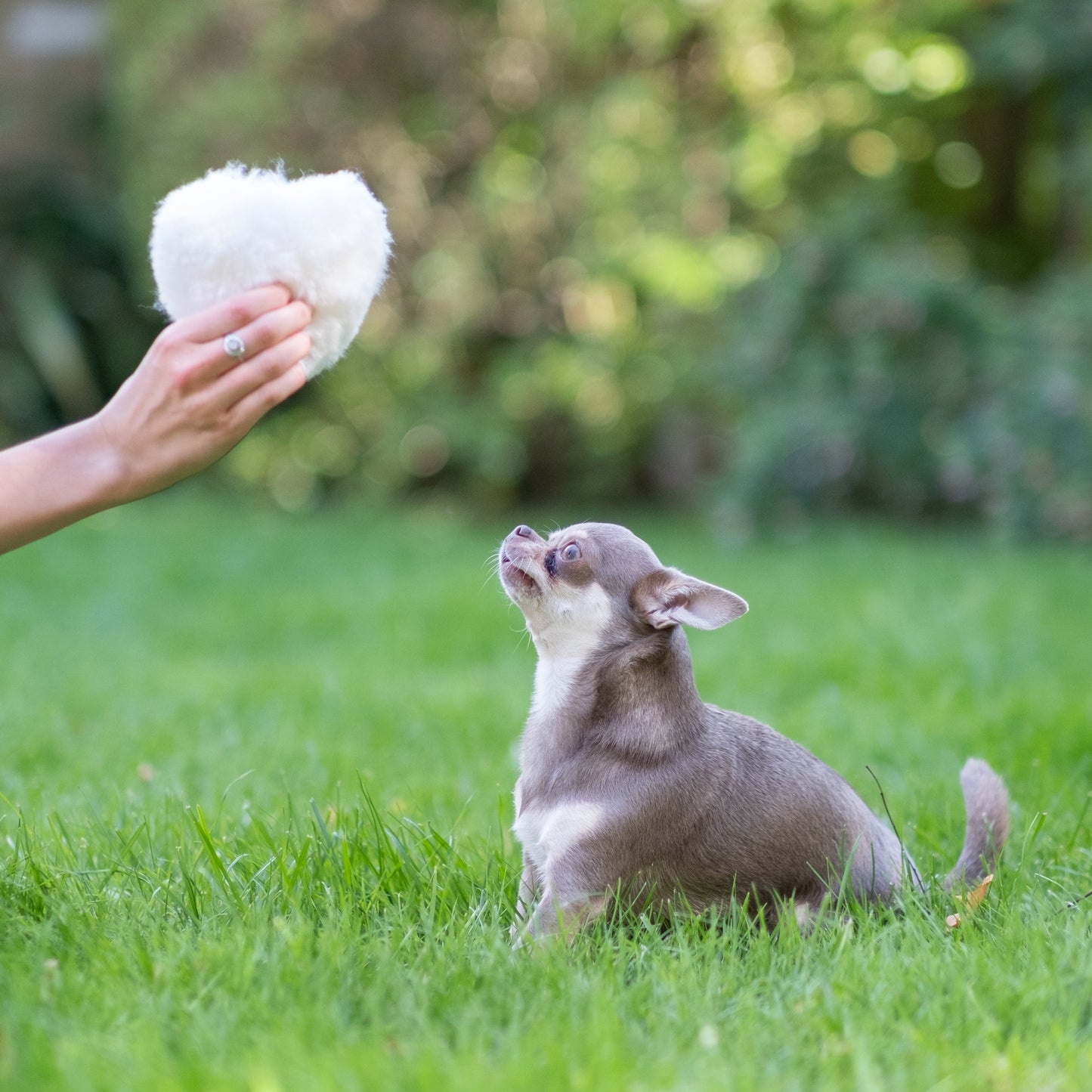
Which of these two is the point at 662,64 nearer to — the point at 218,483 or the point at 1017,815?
the point at 218,483

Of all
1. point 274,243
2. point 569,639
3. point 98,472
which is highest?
point 274,243

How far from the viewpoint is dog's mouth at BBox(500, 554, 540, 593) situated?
273 centimetres

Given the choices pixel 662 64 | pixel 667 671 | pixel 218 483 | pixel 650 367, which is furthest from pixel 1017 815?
pixel 218 483

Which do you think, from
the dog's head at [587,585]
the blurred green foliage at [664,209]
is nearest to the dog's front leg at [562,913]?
the dog's head at [587,585]

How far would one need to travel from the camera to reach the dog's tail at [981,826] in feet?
9.05

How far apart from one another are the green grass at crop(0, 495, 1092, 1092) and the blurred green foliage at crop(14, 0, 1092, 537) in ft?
12.1

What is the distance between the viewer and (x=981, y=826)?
2807 mm

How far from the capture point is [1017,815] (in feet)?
10.8

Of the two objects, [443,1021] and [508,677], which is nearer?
[443,1021]

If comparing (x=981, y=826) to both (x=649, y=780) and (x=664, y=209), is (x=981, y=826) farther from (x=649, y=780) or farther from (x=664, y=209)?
(x=664, y=209)

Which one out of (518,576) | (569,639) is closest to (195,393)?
(518,576)

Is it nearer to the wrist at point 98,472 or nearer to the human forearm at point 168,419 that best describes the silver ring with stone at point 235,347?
the human forearm at point 168,419

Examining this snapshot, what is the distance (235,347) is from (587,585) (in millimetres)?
896

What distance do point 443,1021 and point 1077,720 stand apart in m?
2.74
